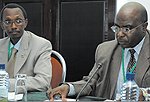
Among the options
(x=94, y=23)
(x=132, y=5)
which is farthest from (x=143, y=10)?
(x=94, y=23)

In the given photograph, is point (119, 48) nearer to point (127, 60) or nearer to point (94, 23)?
point (127, 60)

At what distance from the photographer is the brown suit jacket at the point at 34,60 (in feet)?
6.90

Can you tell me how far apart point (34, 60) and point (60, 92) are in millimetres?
785

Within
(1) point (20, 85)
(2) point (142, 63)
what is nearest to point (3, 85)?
(1) point (20, 85)

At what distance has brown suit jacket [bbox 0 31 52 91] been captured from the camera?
2.10 metres

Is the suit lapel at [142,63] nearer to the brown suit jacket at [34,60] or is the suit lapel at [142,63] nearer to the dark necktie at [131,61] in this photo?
the dark necktie at [131,61]

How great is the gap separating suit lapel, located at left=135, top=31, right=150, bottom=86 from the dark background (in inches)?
65.7

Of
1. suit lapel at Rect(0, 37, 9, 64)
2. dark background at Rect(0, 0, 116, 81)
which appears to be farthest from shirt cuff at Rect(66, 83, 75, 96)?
dark background at Rect(0, 0, 116, 81)

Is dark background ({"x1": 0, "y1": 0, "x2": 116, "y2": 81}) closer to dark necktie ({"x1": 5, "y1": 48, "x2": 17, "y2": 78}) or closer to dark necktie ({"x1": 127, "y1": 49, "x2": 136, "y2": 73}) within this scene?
dark necktie ({"x1": 5, "y1": 48, "x2": 17, "y2": 78})

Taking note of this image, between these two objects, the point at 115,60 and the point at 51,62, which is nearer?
the point at 115,60

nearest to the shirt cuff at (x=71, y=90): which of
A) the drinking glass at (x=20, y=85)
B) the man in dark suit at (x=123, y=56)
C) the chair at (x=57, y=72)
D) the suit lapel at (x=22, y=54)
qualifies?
the man in dark suit at (x=123, y=56)

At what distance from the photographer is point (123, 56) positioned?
1906 mm

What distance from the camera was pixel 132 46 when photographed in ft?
6.02

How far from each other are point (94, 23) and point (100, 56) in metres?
1.62
